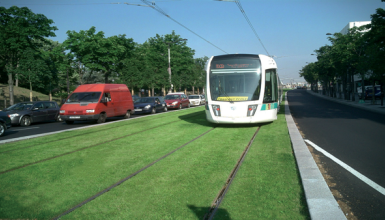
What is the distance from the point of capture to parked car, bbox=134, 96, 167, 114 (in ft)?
82.9

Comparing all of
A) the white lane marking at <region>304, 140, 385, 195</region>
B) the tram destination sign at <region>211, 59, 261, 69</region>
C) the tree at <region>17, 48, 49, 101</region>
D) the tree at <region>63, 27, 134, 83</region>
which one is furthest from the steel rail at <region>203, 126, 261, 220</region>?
the tree at <region>63, 27, 134, 83</region>

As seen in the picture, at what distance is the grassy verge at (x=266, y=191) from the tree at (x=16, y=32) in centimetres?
3107

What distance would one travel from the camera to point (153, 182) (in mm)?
5223

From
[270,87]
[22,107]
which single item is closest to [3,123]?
[22,107]

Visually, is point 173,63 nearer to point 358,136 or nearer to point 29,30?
point 29,30

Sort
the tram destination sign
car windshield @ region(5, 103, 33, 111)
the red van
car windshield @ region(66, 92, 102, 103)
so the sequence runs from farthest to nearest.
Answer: car windshield @ region(5, 103, 33, 111)
car windshield @ region(66, 92, 102, 103)
the red van
the tram destination sign

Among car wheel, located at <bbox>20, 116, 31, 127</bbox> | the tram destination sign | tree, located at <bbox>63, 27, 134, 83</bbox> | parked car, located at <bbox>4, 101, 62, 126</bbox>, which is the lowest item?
car wheel, located at <bbox>20, 116, 31, 127</bbox>

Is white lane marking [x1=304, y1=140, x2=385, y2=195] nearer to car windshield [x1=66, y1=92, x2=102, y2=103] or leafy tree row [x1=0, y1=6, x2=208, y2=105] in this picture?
car windshield [x1=66, y1=92, x2=102, y2=103]

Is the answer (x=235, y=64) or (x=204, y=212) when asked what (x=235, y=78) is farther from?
(x=204, y=212)

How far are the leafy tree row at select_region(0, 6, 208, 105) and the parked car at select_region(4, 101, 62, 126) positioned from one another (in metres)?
13.5

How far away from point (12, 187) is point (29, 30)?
103ft

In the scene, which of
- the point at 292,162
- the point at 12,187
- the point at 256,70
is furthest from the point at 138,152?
the point at 256,70

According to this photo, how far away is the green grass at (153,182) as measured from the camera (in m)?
3.99

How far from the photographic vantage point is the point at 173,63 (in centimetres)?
6638
